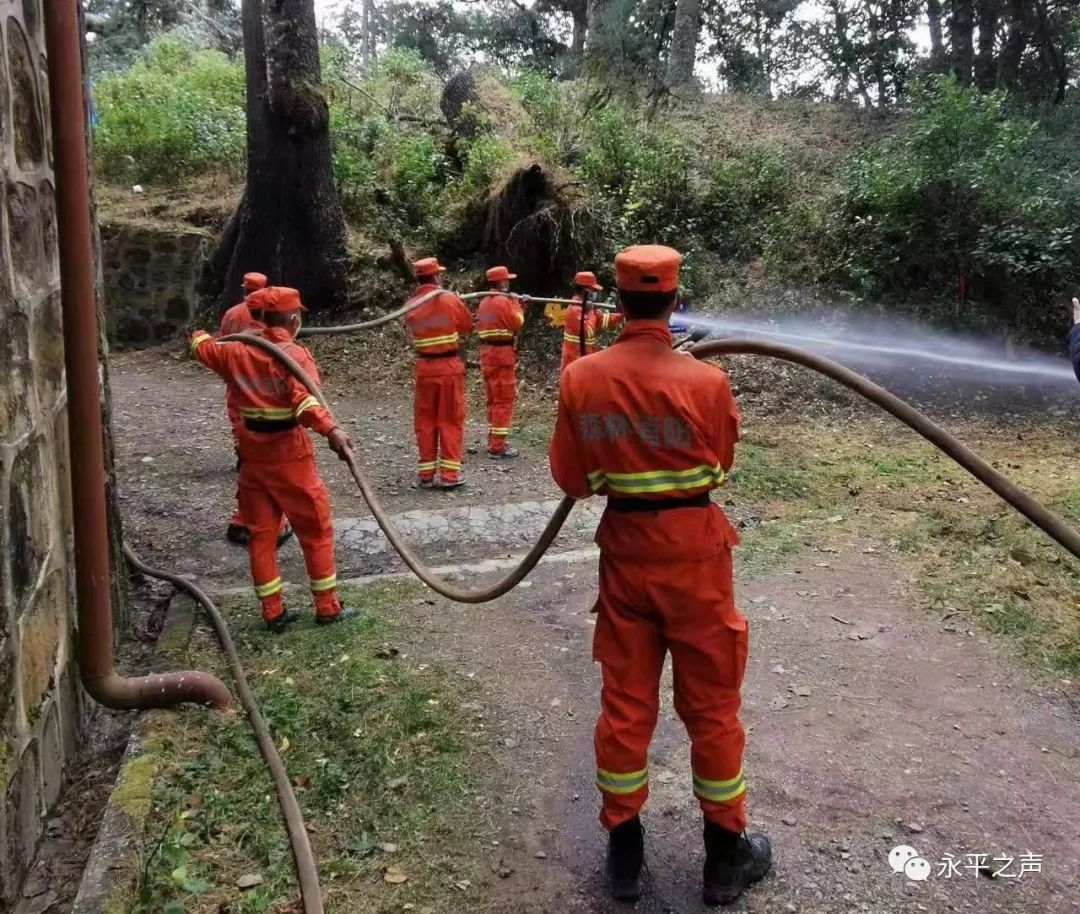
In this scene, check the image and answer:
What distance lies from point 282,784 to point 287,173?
414 inches

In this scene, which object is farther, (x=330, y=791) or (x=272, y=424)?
(x=272, y=424)

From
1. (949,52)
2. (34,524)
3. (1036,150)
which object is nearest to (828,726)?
(34,524)

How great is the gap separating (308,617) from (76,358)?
10.0 feet

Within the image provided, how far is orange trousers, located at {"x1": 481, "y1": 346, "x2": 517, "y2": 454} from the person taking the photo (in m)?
8.96

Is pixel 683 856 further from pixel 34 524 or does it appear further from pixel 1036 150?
pixel 1036 150

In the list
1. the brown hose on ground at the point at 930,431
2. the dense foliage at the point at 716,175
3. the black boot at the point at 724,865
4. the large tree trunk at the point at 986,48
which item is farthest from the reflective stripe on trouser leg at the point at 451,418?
the large tree trunk at the point at 986,48

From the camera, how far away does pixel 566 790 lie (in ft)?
11.7

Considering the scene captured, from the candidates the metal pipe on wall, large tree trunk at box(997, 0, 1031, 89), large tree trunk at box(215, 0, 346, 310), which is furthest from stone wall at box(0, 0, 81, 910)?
large tree trunk at box(997, 0, 1031, 89)

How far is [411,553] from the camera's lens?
456 centimetres

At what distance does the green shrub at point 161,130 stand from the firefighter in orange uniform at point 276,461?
37.1 ft

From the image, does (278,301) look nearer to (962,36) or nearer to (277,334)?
(277,334)

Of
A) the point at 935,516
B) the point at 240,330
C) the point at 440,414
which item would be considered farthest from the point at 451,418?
the point at 935,516

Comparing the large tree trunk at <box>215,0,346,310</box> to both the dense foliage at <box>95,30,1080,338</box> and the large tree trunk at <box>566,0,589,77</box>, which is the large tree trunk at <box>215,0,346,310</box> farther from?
the large tree trunk at <box>566,0,589,77</box>

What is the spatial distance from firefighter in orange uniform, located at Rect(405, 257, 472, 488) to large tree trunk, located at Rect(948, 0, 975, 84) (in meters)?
12.5
